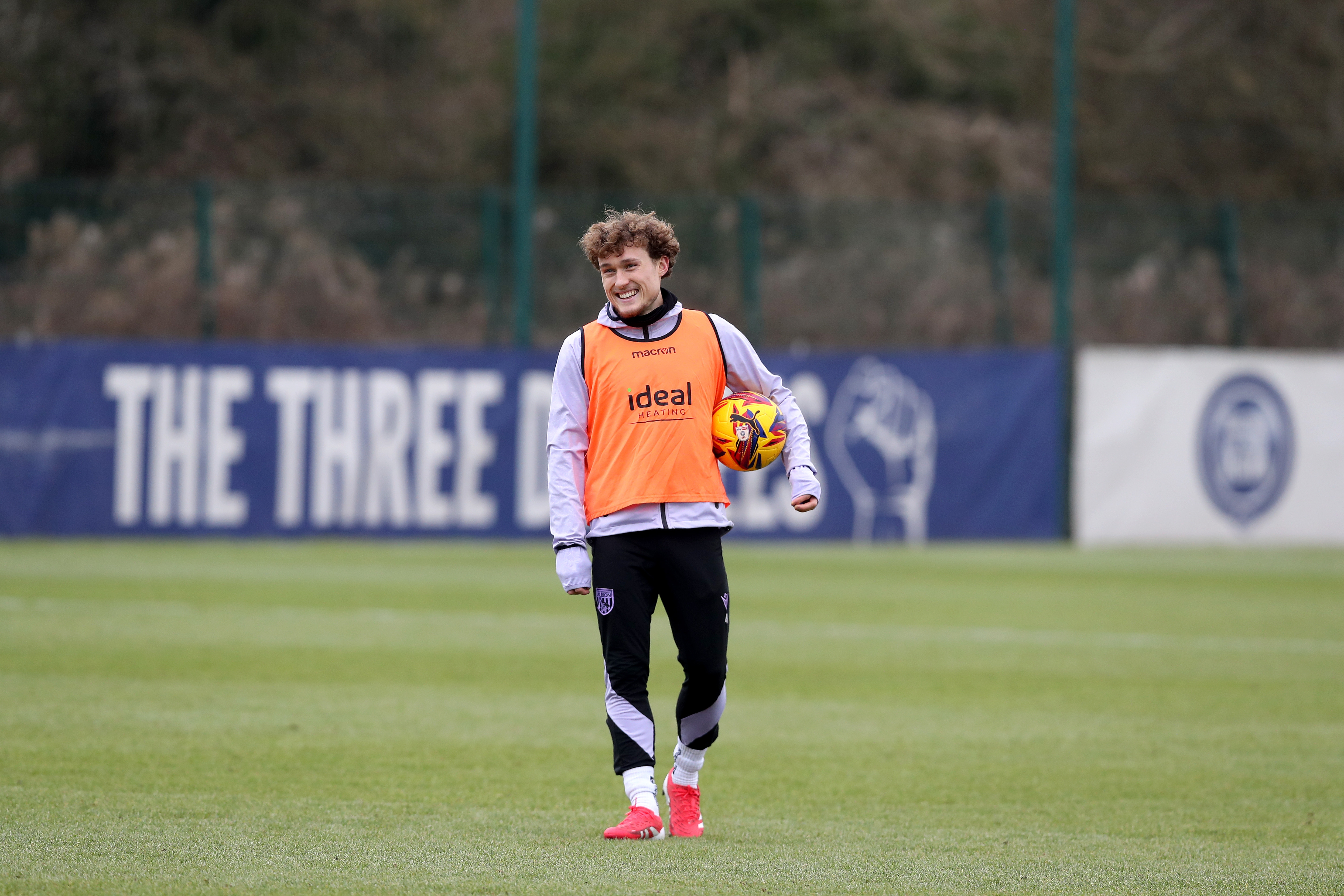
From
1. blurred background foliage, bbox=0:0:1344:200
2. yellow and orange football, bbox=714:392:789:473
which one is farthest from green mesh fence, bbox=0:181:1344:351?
yellow and orange football, bbox=714:392:789:473

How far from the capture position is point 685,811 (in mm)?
6723

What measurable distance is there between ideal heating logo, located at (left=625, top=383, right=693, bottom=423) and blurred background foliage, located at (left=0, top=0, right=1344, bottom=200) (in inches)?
1092

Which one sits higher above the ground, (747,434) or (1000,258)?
(1000,258)

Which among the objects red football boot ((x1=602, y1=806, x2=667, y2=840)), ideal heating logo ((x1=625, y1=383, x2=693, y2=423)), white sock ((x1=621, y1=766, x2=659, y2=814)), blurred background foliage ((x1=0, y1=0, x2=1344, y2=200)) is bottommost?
red football boot ((x1=602, y1=806, x2=667, y2=840))

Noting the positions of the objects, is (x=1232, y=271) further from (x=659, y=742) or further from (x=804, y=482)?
(x=804, y=482)

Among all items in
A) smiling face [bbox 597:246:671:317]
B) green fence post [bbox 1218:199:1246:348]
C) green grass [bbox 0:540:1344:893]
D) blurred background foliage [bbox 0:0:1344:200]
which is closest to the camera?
green grass [bbox 0:540:1344:893]

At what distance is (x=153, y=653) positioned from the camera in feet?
38.7

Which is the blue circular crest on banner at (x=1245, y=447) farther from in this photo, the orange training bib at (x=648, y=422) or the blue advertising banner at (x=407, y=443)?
the orange training bib at (x=648, y=422)

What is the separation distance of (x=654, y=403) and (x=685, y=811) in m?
1.46

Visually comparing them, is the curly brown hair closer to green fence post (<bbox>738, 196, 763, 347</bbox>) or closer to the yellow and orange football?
the yellow and orange football

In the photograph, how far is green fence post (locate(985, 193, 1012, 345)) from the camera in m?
26.3

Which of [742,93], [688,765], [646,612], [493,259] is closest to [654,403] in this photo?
[646,612]

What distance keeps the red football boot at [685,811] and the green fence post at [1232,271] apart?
2134 cm

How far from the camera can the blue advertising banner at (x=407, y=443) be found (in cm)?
2114
